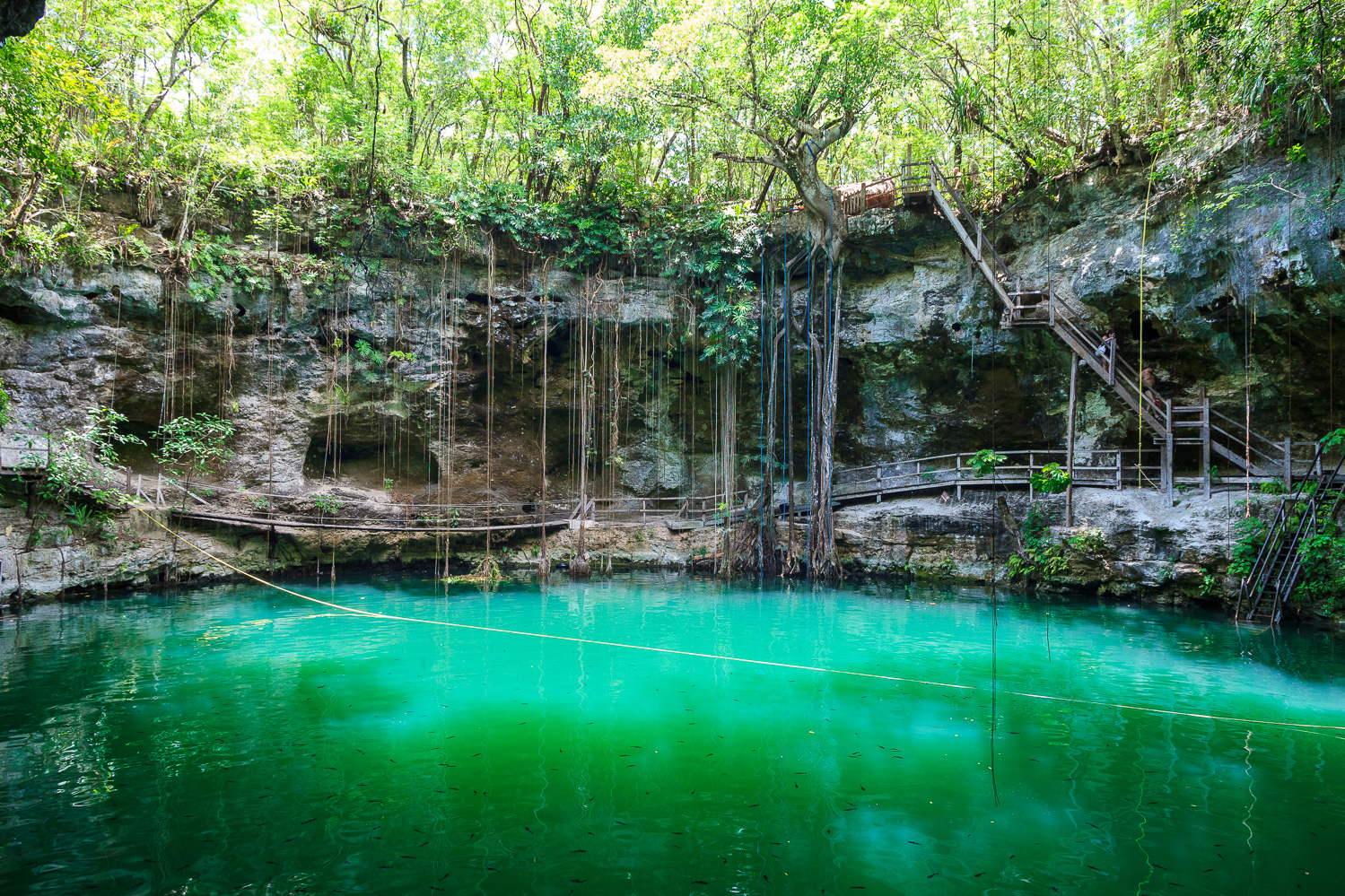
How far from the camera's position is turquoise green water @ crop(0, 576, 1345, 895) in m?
3.07

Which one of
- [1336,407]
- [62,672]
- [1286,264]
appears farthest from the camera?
[1336,407]

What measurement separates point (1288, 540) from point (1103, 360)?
4319 millimetres

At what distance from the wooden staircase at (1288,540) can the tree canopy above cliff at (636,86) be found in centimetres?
480

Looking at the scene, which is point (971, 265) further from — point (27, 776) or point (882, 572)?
point (27, 776)

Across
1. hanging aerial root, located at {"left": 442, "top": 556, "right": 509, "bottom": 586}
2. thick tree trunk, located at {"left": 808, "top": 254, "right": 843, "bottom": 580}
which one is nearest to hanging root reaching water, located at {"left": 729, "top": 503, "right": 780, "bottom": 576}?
thick tree trunk, located at {"left": 808, "top": 254, "right": 843, "bottom": 580}

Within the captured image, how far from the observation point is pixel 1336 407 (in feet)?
38.1

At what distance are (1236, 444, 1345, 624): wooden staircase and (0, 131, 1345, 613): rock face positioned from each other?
0.63m

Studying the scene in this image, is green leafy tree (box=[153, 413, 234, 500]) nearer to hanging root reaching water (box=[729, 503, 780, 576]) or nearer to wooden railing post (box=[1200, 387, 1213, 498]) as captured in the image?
hanging root reaching water (box=[729, 503, 780, 576])

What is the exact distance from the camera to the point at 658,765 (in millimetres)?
4309

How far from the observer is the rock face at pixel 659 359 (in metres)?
10.8

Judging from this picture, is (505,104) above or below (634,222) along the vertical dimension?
above

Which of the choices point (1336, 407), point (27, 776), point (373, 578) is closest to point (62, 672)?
point (27, 776)

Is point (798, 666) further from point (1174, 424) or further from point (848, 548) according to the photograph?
point (1174, 424)

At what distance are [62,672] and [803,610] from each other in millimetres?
8275
